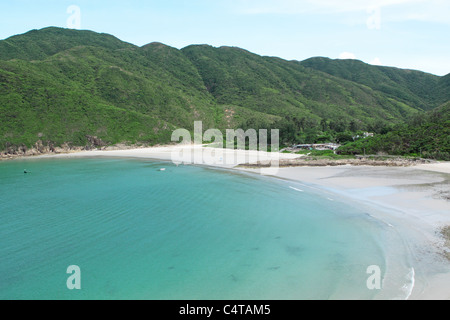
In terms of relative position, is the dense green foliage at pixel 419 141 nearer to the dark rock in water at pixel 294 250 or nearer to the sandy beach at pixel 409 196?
the sandy beach at pixel 409 196

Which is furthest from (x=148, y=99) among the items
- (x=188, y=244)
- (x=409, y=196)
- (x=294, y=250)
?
(x=294, y=250)

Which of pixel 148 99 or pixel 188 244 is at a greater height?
pixel 148 99

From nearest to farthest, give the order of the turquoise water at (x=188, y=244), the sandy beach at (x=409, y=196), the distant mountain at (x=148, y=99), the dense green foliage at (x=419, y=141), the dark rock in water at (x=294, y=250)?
the turquoise water at (x=188, y=244)
the sandy beach at (x=409, y=196)
the dark rock in water at (x=294, y=250)
the dense green foliage at (x=419, y=141)
the distant mountain at (x=148, y=99)

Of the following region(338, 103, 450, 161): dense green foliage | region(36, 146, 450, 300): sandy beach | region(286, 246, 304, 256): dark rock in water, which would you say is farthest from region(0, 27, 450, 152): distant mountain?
region(286, 246, 304, 256): dark rock in water

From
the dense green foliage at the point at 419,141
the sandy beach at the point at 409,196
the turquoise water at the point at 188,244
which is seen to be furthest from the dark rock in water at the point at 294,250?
the dense green foliage at the point at 419,141

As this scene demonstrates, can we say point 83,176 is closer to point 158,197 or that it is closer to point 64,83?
point 158,197

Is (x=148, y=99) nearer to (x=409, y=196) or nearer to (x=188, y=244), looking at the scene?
(x=409, y=196)
